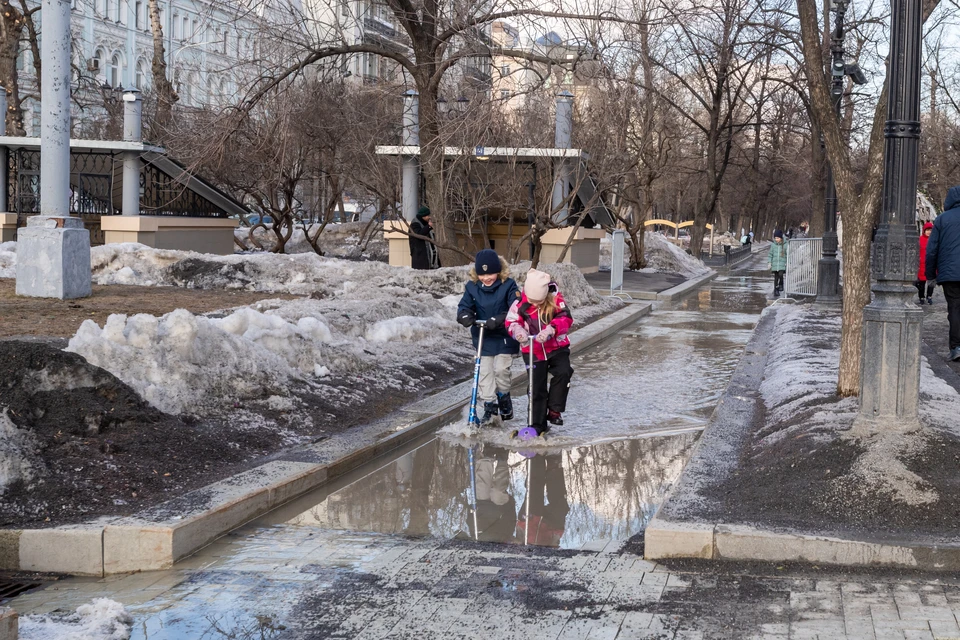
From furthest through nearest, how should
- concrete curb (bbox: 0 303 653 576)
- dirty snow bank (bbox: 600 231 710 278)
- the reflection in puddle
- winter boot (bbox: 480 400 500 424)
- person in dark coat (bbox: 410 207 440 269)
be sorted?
dirty snow bank (bbox: 600 231 710 278) → person in dark coat (bbox: 410 207 440 269) → winter boot (bbox: 480 400 500 424) → the reflection in puddle → concrete curb (bbox: 0 303 653 576)

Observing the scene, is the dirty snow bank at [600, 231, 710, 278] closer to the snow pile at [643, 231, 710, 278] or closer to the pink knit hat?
the snow pile at [643, 231, 710, 278]

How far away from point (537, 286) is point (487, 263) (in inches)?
28.2

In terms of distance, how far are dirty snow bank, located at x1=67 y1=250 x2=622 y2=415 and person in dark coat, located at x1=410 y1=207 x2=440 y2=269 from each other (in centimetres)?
217

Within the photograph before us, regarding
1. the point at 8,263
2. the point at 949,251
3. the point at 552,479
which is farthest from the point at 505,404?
the point at 8,263

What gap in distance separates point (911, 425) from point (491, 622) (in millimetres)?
3625

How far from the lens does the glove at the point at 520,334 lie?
8.66 metres

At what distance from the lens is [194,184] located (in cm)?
2930

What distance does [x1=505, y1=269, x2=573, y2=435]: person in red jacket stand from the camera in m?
8.59

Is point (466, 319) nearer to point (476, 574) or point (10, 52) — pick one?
point (476, 574)

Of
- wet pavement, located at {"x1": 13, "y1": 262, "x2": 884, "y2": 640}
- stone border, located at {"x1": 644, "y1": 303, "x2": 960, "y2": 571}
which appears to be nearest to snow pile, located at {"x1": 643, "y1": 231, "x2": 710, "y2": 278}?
wet pavement, located at {"x1": 13, "y1": 262, "x2": 884, "y2": 640}

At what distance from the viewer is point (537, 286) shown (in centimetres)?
852

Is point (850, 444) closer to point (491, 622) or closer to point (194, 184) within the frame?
point (491, 622)

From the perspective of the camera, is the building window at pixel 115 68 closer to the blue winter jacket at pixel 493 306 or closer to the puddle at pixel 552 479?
the puddle at pixel 552 479

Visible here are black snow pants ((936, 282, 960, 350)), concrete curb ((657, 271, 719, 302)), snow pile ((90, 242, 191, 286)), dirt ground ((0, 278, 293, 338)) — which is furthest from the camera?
concrete curb ((657, 271, 719, 302))
